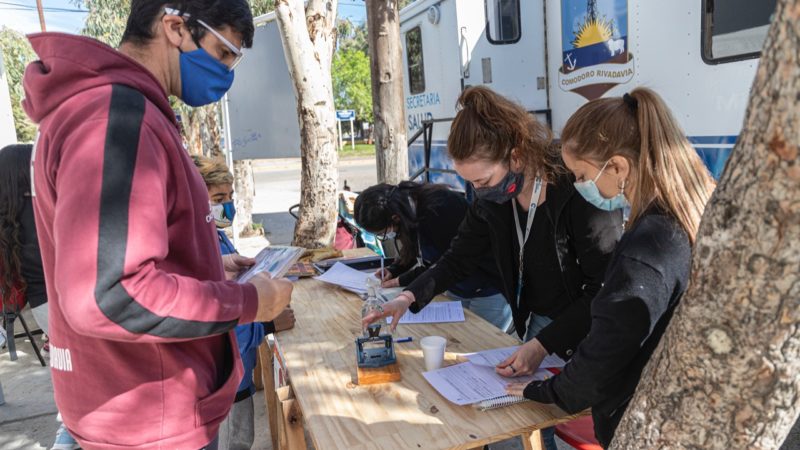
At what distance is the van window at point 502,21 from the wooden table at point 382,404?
3.58m

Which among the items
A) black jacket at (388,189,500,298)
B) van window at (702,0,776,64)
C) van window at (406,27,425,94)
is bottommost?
black jacket at (388,189,500,298)

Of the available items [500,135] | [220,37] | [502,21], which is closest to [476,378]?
[500,135]

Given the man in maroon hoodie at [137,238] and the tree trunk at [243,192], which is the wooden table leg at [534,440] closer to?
the man in maroon hoodie at [137,238]

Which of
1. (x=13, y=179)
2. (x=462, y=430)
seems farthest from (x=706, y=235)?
(x=13, y=179)

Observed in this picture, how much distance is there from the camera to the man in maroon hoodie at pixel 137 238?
38.4 inches

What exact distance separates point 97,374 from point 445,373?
3.40ft

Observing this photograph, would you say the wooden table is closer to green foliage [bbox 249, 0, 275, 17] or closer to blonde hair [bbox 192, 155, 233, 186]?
blonde hair [bbox 192, 155, 233, 186]

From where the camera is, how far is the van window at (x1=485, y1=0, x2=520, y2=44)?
5.22 metres

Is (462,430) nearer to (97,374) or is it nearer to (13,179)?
(97,374)

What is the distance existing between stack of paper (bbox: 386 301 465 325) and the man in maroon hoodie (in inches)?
45.7

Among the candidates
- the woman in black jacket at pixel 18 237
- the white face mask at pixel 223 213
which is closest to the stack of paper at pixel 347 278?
the white face mask at pixel 223 213

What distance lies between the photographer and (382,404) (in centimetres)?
169

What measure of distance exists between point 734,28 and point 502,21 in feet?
8.24

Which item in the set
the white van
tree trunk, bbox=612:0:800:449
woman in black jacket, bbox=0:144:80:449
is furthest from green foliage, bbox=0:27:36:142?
tree trunk, bbox=612:0:800:449
